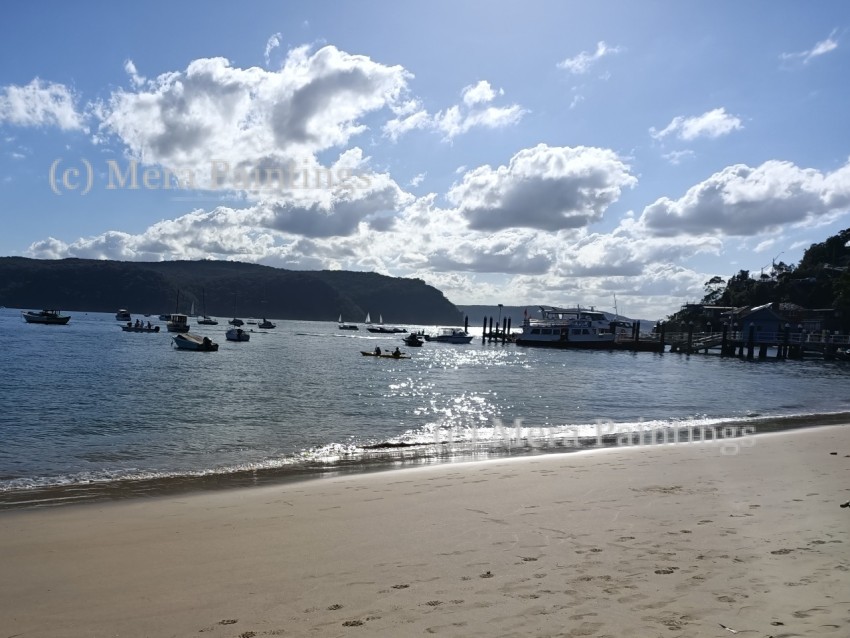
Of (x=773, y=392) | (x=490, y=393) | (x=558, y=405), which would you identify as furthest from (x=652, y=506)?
(x=773, y=392)

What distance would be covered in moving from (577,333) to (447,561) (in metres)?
104

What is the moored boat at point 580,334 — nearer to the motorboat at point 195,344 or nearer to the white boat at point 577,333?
the white boat at point 577,333

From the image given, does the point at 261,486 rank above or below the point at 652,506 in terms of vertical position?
below

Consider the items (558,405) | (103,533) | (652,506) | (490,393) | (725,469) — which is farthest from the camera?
(490,393)

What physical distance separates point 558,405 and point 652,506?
2120cm

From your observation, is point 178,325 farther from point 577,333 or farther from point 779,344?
point 779,344

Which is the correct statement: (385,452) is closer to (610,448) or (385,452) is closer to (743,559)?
(610,448)

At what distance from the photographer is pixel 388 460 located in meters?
16.1

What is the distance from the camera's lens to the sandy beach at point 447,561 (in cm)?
558

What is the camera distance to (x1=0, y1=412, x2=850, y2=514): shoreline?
12094mm

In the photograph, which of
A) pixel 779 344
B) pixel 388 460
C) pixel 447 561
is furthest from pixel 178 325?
pixel 447 561

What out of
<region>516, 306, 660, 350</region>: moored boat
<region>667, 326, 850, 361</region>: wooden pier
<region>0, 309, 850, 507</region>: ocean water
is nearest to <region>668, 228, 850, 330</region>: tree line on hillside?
<region>667, 326, 850, 361</region>: wooden pier

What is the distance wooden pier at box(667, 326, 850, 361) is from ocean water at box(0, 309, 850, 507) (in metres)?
42.4

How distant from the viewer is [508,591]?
6172 mm
